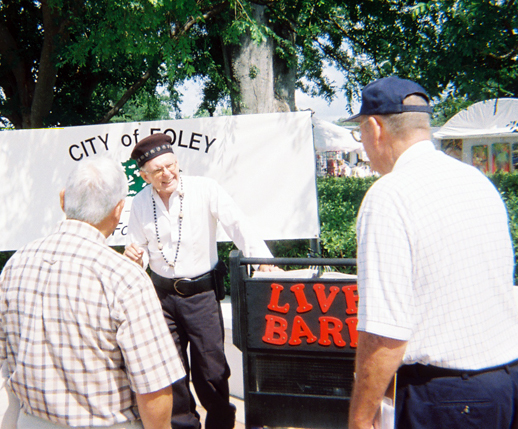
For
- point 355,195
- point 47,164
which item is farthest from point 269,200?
point 47,164

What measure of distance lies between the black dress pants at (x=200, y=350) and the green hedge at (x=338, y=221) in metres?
1.67

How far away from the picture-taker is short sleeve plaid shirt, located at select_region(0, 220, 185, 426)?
154 centimetres

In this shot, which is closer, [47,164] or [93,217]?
[93,217]

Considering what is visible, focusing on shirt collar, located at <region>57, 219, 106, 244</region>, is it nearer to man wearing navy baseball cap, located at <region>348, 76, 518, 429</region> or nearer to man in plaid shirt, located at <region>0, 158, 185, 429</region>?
man in plaid shirt, located at <region>0, 158, 185, 429</region>

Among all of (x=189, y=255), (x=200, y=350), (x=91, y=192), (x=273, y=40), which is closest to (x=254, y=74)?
(x=273, y=40)

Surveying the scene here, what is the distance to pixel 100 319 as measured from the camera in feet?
5.04

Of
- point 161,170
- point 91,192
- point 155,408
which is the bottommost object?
point 155,408

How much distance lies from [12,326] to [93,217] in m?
0.45

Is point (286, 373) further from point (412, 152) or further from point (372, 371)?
point (412, 152)

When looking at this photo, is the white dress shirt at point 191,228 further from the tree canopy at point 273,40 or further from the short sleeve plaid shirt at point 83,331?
the tree canopy at point 273,40

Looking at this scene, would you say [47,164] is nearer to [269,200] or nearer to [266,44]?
[269,200]

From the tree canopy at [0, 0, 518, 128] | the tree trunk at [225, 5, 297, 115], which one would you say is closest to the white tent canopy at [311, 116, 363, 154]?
the tree canopy at [0, 0, 518, 128]

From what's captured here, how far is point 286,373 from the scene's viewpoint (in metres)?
2.47

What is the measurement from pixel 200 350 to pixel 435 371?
1794 mm
